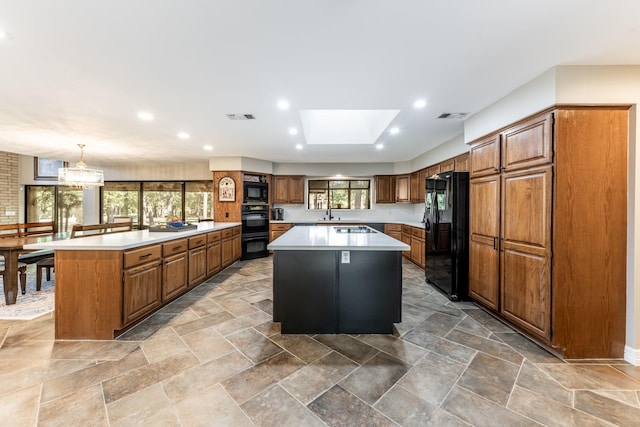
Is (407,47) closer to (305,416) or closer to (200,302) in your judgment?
(305,416)

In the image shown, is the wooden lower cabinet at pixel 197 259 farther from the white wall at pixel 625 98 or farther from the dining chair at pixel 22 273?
the white wall at pixel 625 98

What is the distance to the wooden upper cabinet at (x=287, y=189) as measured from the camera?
6496 millimetres

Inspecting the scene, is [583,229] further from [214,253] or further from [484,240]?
[214,253]

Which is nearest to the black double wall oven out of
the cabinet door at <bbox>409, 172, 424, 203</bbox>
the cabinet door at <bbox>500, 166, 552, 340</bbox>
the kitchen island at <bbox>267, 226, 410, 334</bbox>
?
the kitchen island at <bbox>267, 226, 410, 334</bbox>

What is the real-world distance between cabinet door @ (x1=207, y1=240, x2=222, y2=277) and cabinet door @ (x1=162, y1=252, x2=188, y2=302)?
734mm

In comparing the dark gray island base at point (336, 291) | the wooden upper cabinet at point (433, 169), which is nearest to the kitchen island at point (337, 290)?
the dark gray island base at point (336, 291)

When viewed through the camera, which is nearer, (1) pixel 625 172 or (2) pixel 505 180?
(1) pixel 625 172

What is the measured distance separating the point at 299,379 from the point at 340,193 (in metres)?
5.36

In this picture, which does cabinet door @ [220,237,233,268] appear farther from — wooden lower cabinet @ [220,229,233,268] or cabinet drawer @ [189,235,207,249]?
cabinet drawer @ [189,235,207,249]

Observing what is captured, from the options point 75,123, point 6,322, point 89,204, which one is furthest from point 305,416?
point 89,204

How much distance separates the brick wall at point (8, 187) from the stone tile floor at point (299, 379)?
4873 millimetres

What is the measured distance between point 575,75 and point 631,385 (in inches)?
93.0

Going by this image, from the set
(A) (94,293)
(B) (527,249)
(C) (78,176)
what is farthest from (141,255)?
(B) (527,249)

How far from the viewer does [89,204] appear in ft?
22.8
